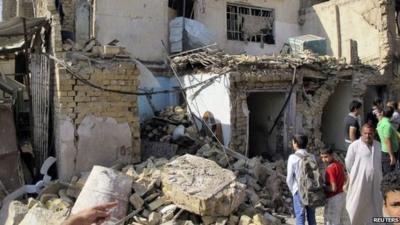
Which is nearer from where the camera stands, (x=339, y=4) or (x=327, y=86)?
(x=327, y=86)

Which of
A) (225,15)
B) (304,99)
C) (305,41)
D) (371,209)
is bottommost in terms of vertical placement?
(371,209)

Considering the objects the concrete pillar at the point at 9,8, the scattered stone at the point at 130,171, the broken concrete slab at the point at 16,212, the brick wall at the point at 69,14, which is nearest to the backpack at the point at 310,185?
the scattered stone at the point at 130,171

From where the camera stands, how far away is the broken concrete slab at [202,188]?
608 cm

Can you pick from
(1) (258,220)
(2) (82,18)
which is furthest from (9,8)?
(1) (258,220)

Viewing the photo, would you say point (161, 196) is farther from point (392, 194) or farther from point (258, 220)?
point (392, 194)

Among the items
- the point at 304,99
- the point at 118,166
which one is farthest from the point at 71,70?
the point at 304,99

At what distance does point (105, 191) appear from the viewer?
6234 mm

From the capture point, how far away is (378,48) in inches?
527

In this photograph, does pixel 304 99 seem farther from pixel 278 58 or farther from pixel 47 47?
pixel 47 47

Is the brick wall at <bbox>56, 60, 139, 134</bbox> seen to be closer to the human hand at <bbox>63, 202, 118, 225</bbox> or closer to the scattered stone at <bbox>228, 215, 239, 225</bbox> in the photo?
the scattered stone at <bbox>228, 215, 239, 225</bbox>

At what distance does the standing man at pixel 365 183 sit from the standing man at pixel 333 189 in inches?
6.3

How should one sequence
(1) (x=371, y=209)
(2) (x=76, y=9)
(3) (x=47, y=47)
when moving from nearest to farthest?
(1) (x=371, y=209) < (3) (x=47, y=47) < (2) (x=76, y=9)

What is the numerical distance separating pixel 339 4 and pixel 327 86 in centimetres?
446

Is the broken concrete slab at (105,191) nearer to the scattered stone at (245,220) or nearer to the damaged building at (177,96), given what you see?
the damaged building at (177,96)
